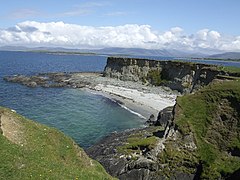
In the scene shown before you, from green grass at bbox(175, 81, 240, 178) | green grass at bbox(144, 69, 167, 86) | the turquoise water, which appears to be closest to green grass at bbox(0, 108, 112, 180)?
green grass at bbox(175, 81, 240, 178)

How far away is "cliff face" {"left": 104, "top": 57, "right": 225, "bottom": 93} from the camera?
88.5 meters

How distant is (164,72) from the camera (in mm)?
111875

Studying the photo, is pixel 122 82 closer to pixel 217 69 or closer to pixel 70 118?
pixel 217 69

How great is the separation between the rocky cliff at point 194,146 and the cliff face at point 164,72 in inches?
1716

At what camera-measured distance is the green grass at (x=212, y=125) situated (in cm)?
3534

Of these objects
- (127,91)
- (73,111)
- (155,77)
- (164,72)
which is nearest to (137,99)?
(127,91)

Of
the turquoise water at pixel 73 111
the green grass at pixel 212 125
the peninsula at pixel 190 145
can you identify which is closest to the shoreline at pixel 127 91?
the turquoise water at pixel 73 111

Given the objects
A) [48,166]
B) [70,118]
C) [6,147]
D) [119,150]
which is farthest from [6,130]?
[70,118]

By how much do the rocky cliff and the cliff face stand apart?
43597mm

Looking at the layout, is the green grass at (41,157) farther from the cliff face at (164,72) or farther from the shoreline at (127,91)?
the cliff face at (164,72)

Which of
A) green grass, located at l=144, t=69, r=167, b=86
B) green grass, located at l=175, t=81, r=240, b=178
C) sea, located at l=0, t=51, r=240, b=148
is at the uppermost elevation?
green grass, located at l=175, t=81, r=240, b=178

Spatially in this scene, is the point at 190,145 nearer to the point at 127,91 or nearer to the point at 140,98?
the point at 140,98

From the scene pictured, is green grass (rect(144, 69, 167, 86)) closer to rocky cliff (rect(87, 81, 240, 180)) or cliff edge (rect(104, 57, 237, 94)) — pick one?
cliff edge (rect(104, 57, 237, 94))

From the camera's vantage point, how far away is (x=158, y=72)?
114 m
